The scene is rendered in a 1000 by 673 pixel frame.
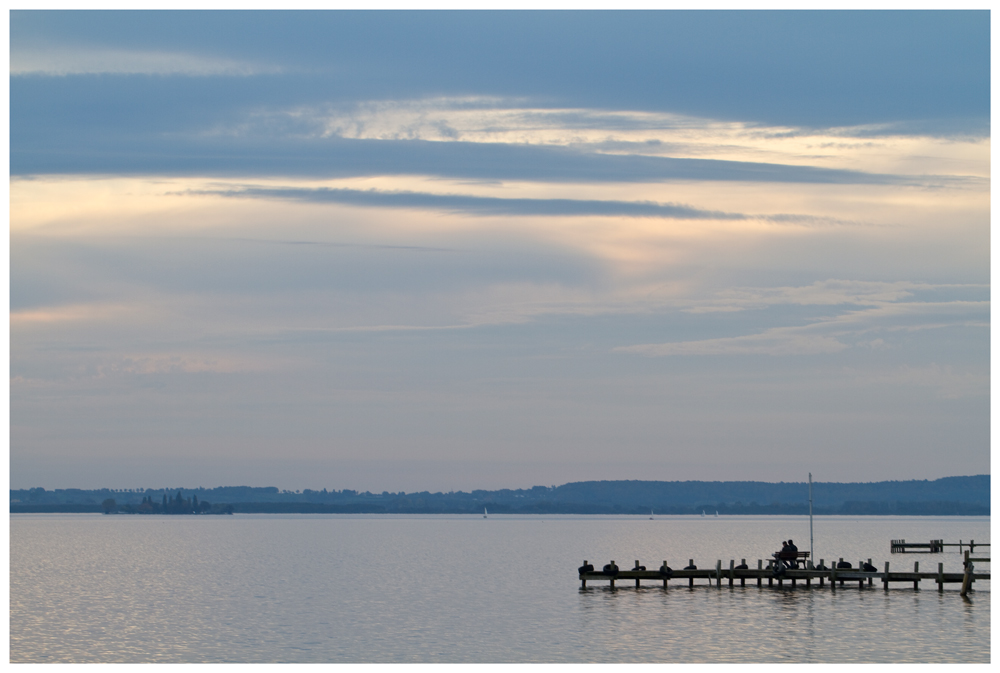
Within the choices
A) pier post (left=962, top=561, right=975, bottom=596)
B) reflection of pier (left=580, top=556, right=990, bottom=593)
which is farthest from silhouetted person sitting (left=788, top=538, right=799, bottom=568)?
pier post (left=962, top=561, right=975, bottom=596)

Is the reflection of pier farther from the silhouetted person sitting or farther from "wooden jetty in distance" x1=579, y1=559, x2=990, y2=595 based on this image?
the silhouetted person sitting

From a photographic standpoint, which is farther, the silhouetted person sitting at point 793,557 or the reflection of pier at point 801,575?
the silhouetted person sitting at point 793,557

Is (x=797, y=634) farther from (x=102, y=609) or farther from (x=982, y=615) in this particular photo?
(x=102, y=609)

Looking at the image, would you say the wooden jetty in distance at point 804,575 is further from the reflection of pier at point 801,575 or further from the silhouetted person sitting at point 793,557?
the silhouetted person sitting at point 793,557

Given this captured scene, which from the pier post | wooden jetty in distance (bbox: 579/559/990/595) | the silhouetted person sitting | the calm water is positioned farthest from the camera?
the silhouetted person sitting

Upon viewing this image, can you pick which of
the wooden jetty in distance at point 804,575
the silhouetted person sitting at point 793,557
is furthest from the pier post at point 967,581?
the silhouetted person sitting at point 793,557

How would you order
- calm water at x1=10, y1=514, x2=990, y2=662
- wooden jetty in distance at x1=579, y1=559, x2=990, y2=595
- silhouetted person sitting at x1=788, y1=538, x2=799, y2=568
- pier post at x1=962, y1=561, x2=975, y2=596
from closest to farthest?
1. calm water at x1=10, y1=514, x2=990, y2=662
2. pier post at x1=962, y1=561, x2=975, y2=596
3. wooden jetty in distance at x1=579, y1=559, x2=990, y2=595
4. silhouetted person sitting at x1=788, y1=538, x2=799, y2=568

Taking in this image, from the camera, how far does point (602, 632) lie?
56281mm

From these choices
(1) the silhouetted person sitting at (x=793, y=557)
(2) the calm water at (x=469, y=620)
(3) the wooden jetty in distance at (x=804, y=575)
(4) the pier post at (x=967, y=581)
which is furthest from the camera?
(1) the silhouetted person sitting at (x=793, y=557)

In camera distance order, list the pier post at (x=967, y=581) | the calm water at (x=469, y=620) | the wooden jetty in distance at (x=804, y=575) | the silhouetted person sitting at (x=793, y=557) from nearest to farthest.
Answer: the calm water at (x=469, y=620) → the pier post at (x=967, y=581) → the wooden jetty in distance at (x=804, y=575) → the silhouetted person sitting at (x=793, y=557)

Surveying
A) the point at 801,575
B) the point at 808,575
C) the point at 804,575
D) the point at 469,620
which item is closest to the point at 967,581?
the point at 808,575

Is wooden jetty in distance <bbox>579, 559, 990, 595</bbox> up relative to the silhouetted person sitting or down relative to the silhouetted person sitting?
down

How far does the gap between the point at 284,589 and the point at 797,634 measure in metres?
46.4

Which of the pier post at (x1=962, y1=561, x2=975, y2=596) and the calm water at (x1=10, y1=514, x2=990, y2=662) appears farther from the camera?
the pier post at (x1=962, y1=561, x2=975, y2=596)
